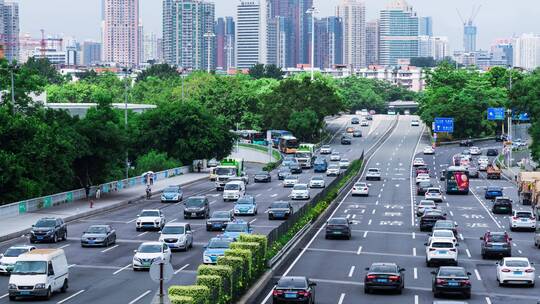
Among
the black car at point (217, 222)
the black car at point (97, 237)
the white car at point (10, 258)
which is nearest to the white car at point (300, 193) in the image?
the black car at point (217, 222)

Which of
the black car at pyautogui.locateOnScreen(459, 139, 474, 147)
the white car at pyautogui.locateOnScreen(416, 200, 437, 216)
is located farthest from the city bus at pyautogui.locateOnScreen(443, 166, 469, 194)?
the black car at pyautogui.locateOnScreen(459, 139, 474, 147)

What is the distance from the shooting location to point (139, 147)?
393ft

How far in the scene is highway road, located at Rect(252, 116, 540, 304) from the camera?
41406mm

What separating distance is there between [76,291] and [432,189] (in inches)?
1952

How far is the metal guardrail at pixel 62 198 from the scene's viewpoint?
7031cm

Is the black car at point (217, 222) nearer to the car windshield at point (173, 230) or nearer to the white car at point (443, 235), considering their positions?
the car windshield at point (173, 230)

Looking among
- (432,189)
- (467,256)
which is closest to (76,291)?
(467,256)

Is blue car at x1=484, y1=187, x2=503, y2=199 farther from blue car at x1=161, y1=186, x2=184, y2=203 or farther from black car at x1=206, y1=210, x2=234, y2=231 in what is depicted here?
black car at x1=206, y1=210, x2=234, y2=231

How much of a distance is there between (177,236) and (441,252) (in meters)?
11.9

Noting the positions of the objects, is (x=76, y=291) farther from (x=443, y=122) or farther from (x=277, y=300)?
(x=443, y=122)

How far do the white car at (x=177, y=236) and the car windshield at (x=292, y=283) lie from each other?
15.7 m

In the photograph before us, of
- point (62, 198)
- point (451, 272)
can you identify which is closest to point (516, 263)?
point (451, 272)

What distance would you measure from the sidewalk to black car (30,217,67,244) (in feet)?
7.21

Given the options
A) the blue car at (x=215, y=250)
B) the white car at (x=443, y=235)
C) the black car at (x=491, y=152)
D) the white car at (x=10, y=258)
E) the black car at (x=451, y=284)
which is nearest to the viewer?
the black car at (x=451, y=284)
